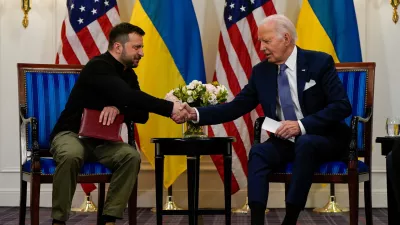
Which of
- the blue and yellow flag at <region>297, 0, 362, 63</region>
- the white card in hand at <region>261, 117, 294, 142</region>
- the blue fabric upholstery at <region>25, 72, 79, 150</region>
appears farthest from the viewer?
the blue and yellow flag at <region>297, 0, 362, 63</region>

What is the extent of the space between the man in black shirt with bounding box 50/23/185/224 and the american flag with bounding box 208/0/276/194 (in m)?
1.42

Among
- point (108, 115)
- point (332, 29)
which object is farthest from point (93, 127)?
point (332, 29)

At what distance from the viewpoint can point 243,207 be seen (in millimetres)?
6113

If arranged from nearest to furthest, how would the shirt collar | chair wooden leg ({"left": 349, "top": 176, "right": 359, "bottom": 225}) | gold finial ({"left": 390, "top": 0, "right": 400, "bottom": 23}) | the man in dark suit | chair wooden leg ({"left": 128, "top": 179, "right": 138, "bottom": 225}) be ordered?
the man in dark suit
chair wooden leg ({"left": 349, "top": 176, "right": 359, "bottom": 225})
the shirt collar
chair wooden leg ({"left": 128, "top": 179, "right": 138, "bottom": 225})
gold finial ({"left": 390, "top": 0, "right": 400, "bottom": 23})

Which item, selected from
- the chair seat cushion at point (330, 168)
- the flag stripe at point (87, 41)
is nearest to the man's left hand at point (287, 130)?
the chair seat cushion at point (330, 168)

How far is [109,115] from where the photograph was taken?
4355mm

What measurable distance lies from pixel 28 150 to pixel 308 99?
1.90 metres

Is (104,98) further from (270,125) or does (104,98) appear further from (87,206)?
(87,206)

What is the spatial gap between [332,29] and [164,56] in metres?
1.48

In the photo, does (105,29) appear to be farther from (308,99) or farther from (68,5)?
(308,99)

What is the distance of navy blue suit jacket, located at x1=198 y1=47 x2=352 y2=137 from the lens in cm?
410

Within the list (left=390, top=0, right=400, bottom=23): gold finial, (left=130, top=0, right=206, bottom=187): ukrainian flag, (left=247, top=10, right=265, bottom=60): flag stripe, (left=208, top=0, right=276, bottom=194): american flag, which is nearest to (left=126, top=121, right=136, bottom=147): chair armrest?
(left=130, top=0, right=206, bottom=187): ukrainian flag

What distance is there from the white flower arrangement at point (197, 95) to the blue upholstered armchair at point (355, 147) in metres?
0.35

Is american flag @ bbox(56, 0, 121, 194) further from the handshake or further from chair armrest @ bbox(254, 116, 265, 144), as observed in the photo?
chair armrest @ bbox(254, 116, 265, 144)
